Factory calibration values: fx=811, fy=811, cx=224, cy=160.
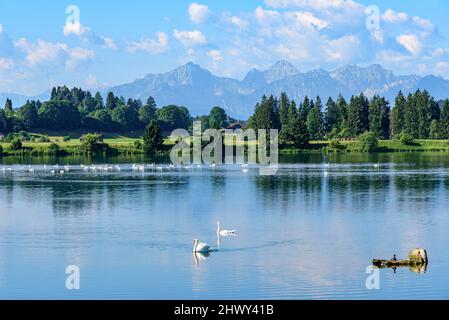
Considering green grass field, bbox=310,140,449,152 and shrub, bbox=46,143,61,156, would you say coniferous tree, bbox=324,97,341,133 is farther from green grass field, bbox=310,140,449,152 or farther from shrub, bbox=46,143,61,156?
shrub, bbox=46,143,61,156

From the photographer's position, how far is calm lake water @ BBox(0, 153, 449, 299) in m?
34.4

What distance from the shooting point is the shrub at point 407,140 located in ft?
579

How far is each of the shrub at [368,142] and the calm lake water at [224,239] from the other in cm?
8884

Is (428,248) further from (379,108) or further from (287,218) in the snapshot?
(379,108)

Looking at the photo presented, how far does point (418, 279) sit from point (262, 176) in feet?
208

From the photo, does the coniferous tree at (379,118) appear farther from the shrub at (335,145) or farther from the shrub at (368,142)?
the shrub at (335,145)

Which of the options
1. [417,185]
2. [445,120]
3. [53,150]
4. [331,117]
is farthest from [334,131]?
[417,185]

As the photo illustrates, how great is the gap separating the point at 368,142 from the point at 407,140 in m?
9.36

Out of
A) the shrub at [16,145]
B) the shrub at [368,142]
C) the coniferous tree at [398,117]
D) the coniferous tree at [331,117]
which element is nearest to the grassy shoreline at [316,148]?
the shrub at [16,145]

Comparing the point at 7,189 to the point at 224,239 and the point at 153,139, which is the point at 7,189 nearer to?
the point at 224,239

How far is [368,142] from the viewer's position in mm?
174125

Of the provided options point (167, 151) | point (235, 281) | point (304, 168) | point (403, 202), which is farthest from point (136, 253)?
point (167, 151)

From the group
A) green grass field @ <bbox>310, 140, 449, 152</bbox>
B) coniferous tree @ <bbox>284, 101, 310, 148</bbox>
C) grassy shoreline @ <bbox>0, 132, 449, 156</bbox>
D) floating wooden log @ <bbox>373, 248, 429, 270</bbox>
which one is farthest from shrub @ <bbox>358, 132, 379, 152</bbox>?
floating wooden log @ <bbox>373, 248, 429, 270</bbox>

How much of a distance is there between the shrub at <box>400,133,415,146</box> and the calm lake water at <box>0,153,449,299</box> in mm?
92591
